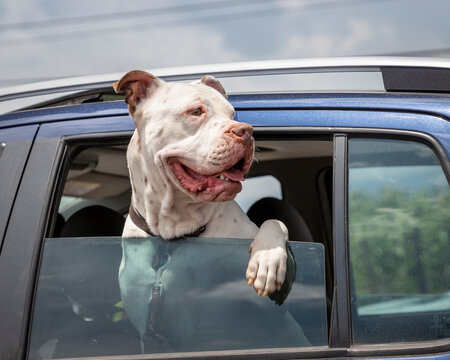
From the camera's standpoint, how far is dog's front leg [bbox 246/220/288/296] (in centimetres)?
181

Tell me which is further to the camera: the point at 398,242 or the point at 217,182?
the point at 217,182

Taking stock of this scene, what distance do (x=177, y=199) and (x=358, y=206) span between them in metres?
0.71

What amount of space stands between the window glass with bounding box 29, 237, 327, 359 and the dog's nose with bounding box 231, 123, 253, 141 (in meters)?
0.35

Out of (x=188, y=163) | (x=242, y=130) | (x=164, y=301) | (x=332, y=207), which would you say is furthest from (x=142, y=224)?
(x=332, y=207)

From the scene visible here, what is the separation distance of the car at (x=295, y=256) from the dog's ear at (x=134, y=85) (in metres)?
0.10

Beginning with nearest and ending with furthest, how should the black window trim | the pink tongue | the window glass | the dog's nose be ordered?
the black window trim → the window glass → the dog's nose → the pink tongue

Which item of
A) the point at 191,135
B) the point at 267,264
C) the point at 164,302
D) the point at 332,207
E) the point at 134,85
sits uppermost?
the point at 134,85

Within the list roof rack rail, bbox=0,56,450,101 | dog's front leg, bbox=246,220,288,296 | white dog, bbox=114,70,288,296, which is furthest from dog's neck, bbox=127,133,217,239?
roof rack rail, bbox=0,56,450,101

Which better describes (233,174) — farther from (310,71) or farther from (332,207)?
(310,71)

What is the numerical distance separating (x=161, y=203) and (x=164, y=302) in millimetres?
469

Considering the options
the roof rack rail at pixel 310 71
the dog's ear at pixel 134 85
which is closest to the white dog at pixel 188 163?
the dog's ear at pixel 134 85

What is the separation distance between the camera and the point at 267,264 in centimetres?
183

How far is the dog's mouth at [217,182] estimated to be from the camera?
2.04m

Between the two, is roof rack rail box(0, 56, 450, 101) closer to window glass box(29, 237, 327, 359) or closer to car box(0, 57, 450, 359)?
car box(0, 57, 450, 359)
